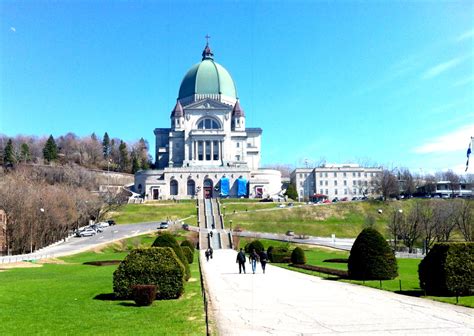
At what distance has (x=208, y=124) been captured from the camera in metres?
108

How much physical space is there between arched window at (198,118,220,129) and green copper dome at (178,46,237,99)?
317 inches

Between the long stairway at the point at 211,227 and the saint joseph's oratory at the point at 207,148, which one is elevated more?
the saint joseph's oratory at the point at 207,148

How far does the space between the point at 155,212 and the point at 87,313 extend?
209 feet

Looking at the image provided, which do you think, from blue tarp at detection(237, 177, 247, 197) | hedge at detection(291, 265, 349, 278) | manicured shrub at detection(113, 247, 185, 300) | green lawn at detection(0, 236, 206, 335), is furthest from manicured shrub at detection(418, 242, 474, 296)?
blue tarp at detection(237, 177, 247, 197)

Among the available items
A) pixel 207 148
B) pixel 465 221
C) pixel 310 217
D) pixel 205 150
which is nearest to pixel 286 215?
pixel 310 217

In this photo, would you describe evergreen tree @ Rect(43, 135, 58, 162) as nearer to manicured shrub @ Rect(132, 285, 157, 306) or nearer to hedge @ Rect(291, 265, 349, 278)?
hedge @ Rect(291, 265, 349, 278)

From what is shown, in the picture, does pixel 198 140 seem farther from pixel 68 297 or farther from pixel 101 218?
pixel 68 297

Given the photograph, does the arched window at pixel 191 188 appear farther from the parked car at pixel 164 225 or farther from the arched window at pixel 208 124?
the parked car at pixel 164 225

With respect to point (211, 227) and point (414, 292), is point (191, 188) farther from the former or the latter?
point (414, 292)

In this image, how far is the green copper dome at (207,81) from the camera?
11250 centimetres

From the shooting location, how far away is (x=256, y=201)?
3519 inches

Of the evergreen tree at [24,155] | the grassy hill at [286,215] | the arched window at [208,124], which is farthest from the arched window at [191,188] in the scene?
the evergreen tree at [24,155]

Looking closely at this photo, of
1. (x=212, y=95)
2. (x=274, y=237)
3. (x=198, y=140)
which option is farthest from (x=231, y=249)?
(x=212, y=95)

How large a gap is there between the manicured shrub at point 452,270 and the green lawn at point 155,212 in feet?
178
